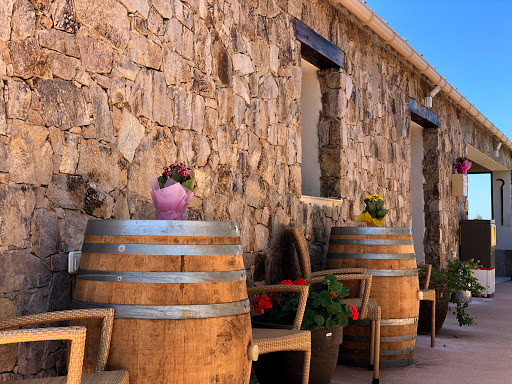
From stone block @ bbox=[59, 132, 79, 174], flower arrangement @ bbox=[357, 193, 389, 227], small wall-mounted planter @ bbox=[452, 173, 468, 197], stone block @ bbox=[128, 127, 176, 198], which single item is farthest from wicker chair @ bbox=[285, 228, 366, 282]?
small wall-mounted planter @ bbox=[452, 173, 468, 197]

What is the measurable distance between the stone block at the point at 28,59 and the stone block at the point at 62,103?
0.14 ft

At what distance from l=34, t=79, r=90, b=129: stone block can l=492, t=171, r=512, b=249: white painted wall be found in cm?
1269

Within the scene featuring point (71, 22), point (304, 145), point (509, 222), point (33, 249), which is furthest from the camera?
point (509, 222)

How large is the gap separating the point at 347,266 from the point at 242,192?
3.15ft

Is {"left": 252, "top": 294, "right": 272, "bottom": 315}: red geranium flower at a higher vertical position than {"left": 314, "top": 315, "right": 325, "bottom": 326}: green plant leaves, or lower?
higher

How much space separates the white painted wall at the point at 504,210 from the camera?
13500 millimetres

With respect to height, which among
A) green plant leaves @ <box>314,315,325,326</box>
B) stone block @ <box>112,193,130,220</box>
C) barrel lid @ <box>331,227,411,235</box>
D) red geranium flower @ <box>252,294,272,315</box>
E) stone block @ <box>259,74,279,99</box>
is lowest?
green plant leaves @ <box>314,315,325,326</box>

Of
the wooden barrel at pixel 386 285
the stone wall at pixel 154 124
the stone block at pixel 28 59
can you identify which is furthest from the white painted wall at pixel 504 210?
the stone block at pixel 28 59

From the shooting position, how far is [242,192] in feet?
12.2

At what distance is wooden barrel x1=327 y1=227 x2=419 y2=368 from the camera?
4.02 metres

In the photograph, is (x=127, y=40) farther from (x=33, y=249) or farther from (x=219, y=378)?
(x=219, y=378)

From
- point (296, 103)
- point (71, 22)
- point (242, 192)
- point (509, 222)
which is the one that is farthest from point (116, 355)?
point (509, 222)

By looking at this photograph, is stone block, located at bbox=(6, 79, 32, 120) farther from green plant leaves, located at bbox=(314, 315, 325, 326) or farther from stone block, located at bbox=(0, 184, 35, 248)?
green plant leaves, located at bbox=(314, 315, 325, 326)

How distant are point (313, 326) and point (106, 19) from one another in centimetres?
186
